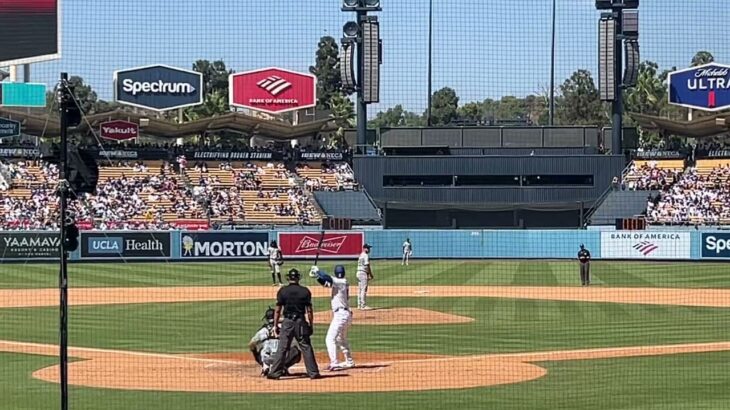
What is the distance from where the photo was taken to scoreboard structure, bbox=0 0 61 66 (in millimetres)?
37844

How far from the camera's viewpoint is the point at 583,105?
360 ft

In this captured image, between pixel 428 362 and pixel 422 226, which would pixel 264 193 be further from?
pixel 428 362

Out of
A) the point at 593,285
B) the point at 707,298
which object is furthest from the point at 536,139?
the point at 707,298

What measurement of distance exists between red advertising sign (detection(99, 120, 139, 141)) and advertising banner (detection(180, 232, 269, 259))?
11.0 m

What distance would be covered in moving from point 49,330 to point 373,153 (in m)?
39.1

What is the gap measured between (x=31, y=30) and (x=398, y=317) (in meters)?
20.9

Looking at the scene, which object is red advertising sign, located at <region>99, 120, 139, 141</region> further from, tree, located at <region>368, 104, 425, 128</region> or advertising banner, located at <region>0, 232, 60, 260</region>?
tree, located at <region>368, 104, 425, 128</region>

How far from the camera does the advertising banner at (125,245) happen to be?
4703cm

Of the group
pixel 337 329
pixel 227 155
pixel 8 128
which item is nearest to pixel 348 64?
pixel 227 155

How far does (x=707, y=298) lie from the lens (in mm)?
33250

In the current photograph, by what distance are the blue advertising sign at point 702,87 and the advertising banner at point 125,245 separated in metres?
32.7

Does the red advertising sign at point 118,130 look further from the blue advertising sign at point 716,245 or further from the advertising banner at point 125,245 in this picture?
the blue advertising sign at point 716,245

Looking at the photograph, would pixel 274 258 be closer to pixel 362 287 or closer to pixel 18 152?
pixel 362 287

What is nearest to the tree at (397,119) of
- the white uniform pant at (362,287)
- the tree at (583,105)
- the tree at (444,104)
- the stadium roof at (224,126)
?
the tree at (444,104)
